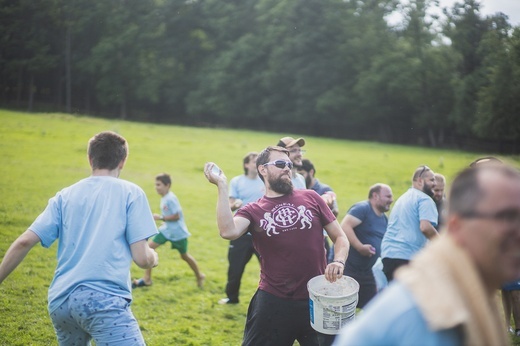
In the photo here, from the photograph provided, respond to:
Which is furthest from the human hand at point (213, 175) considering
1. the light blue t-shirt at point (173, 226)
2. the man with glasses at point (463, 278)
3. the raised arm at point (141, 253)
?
the light blue t-shirt at point (173, 226)

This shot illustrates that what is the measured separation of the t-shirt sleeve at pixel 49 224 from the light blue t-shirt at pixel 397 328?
272cm

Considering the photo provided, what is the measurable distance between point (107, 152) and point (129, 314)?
1.22 m

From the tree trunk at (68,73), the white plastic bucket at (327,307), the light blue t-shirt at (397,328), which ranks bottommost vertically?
the white plastic bucket at (327,307)

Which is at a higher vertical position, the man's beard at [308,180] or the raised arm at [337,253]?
the man's beard at [308,180]

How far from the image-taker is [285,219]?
14.2 ft

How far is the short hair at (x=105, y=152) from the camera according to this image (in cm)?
373

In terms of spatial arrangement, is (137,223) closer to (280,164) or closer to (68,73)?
(280,164)

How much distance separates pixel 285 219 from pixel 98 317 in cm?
173

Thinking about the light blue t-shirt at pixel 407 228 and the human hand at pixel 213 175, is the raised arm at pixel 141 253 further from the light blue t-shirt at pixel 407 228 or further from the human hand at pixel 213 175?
the light blue t-shirt at pixel 407 228

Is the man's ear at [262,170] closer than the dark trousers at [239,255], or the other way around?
the man's ear at [262,170]

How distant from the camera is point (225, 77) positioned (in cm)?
5969

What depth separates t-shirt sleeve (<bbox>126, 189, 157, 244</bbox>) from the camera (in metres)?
3.61

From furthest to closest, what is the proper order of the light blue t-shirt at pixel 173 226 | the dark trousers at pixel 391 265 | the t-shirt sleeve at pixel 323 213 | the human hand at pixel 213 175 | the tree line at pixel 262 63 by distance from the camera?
1. the tree line at pixel 262 63
2. the light blue t-shirt at pixel 173 226
3. the dark trousers at pixel 391 265
4. the t-shirt sleeve at pixel 323 213
5. the human hand at pixel 213 175

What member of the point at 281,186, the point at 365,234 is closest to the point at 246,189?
the point at 365,234
